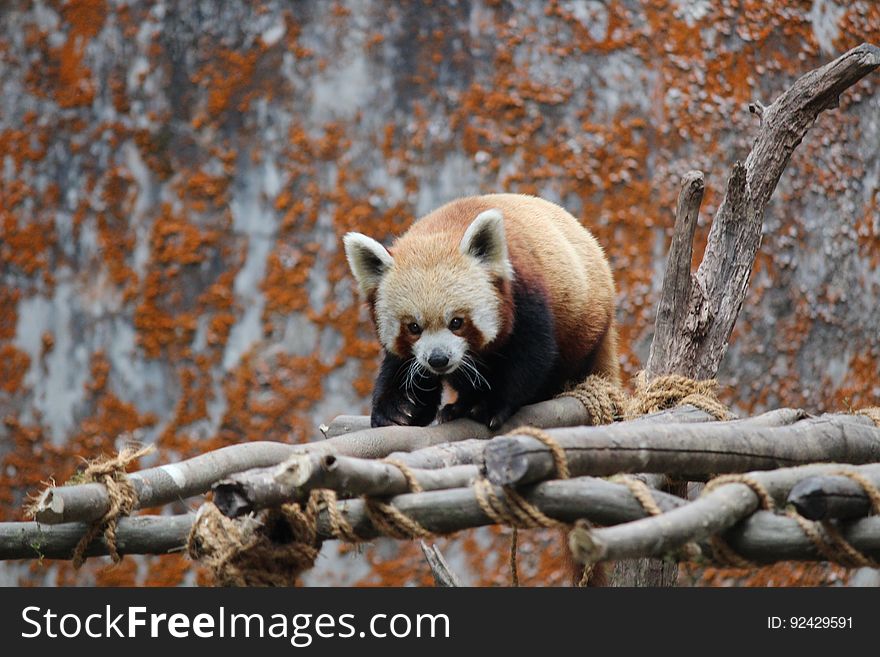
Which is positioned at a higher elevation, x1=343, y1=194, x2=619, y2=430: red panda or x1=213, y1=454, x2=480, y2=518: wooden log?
x1=343, y1=194, x2=619, y2=430: red panda

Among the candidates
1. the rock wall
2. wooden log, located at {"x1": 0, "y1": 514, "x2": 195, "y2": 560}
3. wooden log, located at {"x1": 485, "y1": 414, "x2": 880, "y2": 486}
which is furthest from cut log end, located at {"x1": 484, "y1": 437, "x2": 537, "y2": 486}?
the rock wall

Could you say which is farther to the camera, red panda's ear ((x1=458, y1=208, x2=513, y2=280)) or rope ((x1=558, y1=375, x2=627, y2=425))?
rope ((x1=558, y1=375, x2=627, y2=425))

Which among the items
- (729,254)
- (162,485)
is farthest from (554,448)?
(729,254)

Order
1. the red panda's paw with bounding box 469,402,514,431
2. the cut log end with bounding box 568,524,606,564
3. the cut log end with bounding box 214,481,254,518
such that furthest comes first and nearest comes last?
the red panda's paw with bounding box 469,402,514,431, the cut log end with bounding box 214,481,254,518, the cut log end with bounding box 568,524,606,564

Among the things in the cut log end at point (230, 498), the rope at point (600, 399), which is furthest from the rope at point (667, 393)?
the cut log end at point (230, 498)

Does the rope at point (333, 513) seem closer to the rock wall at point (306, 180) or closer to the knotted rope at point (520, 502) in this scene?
the knotted rope at point (520, 502)

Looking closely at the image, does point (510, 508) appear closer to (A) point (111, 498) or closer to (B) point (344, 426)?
(A) point (111, 498)

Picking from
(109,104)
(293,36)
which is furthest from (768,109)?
(109,104)

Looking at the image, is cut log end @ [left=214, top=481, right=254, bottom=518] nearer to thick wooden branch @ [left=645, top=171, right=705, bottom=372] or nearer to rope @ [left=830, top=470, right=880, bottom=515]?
rope @ [left=830, top=470, right=880, bottom=515]

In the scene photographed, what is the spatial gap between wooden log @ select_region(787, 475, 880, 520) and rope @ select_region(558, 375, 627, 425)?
1.52 m

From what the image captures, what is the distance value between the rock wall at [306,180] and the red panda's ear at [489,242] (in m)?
2.86

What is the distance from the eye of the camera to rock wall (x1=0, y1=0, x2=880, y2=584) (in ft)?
20.8

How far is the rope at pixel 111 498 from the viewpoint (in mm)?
2525

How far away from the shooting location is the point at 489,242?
11.5ft
